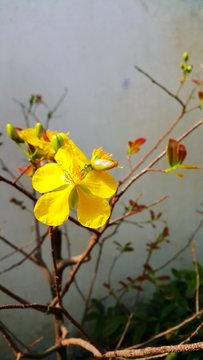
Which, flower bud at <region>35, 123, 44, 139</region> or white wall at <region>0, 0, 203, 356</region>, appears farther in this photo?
white wall at <region>0, 0, 203, 356</region>

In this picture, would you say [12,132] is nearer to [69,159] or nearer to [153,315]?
[69,159]

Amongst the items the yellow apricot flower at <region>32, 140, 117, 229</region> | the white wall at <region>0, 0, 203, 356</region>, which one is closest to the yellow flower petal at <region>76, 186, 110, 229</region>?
the yellow apricot flower at <region>32, 140, 117, 229</region>

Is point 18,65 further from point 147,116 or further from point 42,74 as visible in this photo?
point 147,116

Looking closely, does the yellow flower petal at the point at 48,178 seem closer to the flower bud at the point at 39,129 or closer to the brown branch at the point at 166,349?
the flower bud at the point at 39,129

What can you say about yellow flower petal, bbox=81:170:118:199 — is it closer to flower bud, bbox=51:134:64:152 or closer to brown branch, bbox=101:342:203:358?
flower bud, bbox=51:134:64:152

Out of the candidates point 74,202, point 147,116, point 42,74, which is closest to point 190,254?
point 147,116

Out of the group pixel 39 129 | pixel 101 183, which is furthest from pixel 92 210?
pixel 39 129
